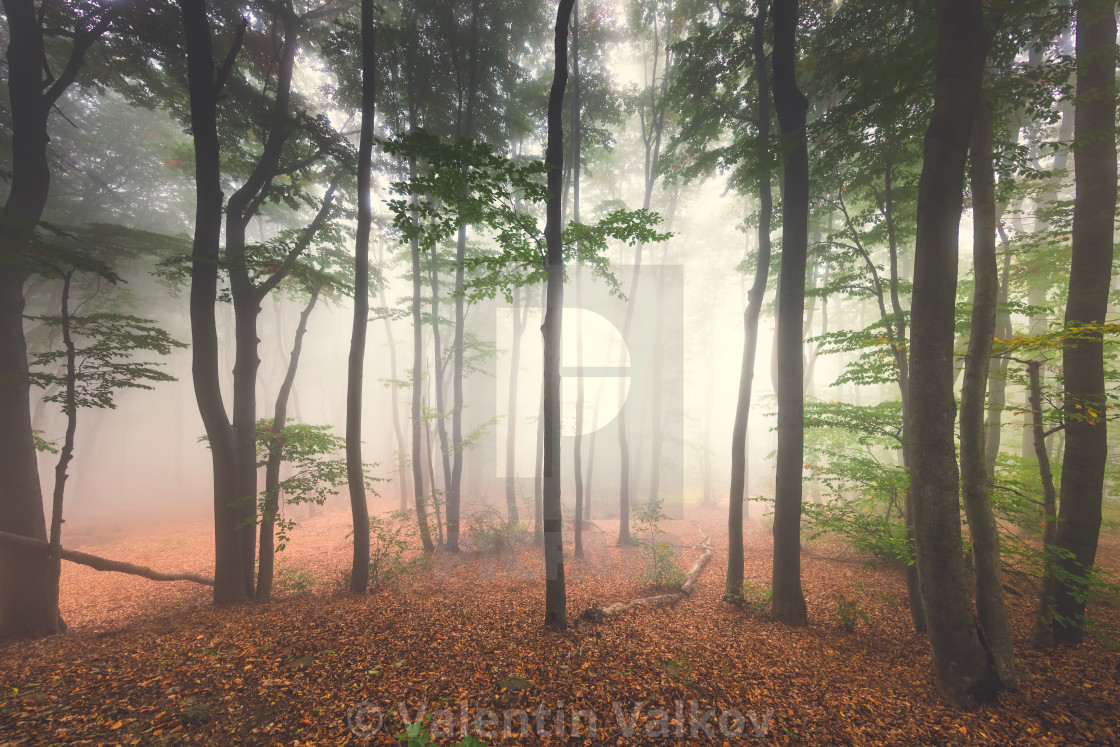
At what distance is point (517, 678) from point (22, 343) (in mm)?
10471

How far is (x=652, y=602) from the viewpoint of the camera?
720 centimetres

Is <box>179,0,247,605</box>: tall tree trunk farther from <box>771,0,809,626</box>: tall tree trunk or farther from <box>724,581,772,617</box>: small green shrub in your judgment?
<box>724,581,772,617</box>: small green shrub

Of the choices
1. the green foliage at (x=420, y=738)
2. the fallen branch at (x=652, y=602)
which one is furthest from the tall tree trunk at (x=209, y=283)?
the fallen branch at (x=652, y=602)

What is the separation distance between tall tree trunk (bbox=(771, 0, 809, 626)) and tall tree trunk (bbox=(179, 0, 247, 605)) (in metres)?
9.76

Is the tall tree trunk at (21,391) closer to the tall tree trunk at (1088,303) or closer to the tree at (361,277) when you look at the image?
the tree at (361,277)

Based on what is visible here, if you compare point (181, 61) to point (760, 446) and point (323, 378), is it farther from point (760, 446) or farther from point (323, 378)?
point (760, 446)

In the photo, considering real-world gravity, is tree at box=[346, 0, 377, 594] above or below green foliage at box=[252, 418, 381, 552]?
above

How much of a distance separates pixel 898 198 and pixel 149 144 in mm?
28856

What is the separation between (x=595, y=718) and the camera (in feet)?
11.9

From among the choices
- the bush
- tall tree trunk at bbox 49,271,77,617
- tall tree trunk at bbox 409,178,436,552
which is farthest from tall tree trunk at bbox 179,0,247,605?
the bush

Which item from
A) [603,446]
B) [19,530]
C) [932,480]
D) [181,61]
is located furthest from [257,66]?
[603,446]

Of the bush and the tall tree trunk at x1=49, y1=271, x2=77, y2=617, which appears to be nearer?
the tall tree trunk at x1=49, y1=271, x2=77, y2=617

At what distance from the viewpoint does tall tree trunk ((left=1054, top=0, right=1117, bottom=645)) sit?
4.86m

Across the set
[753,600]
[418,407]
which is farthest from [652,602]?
[418,407]
